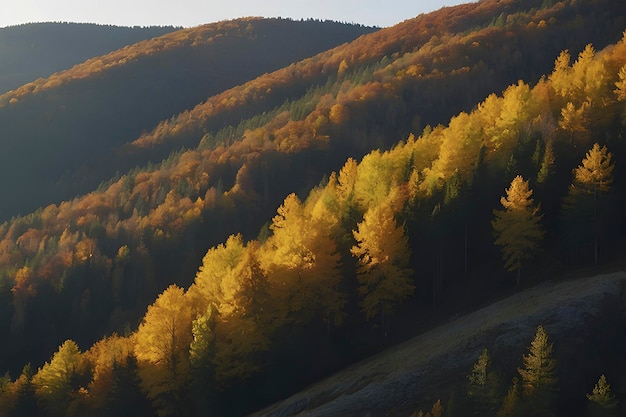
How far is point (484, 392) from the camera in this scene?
108 ft

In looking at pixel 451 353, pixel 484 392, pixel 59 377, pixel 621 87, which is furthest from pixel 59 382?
pixel 621 87

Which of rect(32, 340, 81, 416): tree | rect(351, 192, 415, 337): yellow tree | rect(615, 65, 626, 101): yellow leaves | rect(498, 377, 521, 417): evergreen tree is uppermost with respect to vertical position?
rect(615, 65, 626, 101): yellow leaves

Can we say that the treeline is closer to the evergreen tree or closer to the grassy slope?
the grassy slope

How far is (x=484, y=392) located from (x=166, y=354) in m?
31.3

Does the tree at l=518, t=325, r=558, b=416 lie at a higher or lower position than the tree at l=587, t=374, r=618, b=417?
higher

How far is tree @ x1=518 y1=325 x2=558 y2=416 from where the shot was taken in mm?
32156

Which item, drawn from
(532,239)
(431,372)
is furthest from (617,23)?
(431,372)

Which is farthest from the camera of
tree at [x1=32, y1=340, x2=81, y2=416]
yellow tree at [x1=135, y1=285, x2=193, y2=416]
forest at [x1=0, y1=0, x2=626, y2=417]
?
tree at [x1=32, y1=340, x2=81, y2=416]

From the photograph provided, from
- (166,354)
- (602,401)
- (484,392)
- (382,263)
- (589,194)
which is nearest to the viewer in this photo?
(602,401)

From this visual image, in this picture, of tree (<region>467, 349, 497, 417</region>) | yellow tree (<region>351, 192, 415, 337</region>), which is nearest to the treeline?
yellow tree (<region>351, 192, 415, 337</region>)

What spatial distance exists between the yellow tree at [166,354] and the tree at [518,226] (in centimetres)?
3052

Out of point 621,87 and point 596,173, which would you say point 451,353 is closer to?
point 596,173

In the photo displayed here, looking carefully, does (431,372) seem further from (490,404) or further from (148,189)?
(148,189)

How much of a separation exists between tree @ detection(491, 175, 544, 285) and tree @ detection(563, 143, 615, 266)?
2802mm
